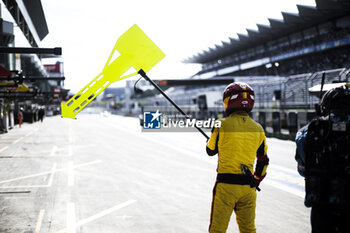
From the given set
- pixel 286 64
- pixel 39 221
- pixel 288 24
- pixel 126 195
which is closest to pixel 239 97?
pixel 39 221

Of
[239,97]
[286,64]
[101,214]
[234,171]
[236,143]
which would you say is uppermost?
[286,64]

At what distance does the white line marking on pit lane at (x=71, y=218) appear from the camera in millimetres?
4855

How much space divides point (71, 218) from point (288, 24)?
48.0 metres

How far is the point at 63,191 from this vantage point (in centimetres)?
710

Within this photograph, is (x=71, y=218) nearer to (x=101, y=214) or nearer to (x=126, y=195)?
(x=101, y=214)

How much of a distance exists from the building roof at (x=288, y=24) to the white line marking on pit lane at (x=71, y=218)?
3777cm

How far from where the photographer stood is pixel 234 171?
3.00 meters

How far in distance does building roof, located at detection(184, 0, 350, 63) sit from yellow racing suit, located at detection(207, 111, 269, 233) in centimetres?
3861

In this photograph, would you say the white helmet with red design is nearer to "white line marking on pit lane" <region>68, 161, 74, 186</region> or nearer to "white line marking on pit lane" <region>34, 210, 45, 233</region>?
"white line marking on pit lane" <region>34, 210, 45, 233</region>

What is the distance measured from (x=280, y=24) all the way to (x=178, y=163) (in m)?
43.4

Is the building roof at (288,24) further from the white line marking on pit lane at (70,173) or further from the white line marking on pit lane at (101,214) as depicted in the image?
the white line marking on pit lane at (101,214)

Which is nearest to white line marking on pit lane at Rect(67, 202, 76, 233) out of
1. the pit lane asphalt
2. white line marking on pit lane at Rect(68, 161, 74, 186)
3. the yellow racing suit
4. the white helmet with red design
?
the pit lane asphalt

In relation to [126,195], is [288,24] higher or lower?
higher

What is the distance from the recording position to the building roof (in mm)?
38438
